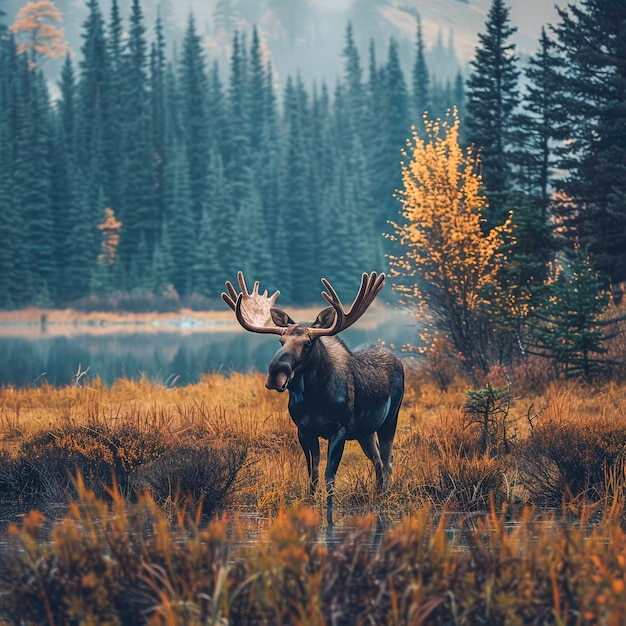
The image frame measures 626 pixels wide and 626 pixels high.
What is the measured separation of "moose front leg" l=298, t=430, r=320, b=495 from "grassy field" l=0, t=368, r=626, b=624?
9.4 inches

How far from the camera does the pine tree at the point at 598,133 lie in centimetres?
2200

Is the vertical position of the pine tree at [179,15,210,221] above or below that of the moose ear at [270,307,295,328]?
above

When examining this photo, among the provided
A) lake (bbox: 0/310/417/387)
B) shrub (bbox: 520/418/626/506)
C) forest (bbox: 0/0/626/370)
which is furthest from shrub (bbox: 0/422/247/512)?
forest (bbox: 0/0/626/370)

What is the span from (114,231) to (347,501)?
61.8 metres

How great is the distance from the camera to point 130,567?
6.02 meters

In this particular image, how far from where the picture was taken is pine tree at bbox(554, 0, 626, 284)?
22.0m

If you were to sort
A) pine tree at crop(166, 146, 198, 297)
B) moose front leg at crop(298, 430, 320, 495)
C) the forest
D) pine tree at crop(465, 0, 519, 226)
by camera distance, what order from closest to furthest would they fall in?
1. moose front leg at crop(298, 430, 320, 495)
2. pine tree at crop(465, 0, 519, 226)
3. the forest
4. pine tree at crop(166, 146, 198, 297)

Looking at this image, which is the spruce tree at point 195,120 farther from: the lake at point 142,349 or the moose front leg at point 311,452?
the moose front leg at point 311,452

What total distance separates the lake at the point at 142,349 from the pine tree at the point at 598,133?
4441 mm

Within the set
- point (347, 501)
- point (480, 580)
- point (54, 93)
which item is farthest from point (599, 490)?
point (54, 93)

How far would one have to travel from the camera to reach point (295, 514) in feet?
19.9

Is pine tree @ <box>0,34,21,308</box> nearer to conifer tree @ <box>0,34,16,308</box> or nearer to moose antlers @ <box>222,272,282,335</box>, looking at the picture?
conifer tree @ <box>0,34,16,308</box>

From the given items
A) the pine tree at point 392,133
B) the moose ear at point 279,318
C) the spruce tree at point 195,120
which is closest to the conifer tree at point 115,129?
the spruce tree at point 195,120

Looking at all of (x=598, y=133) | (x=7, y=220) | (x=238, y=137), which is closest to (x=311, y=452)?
(x=598, y=133)
